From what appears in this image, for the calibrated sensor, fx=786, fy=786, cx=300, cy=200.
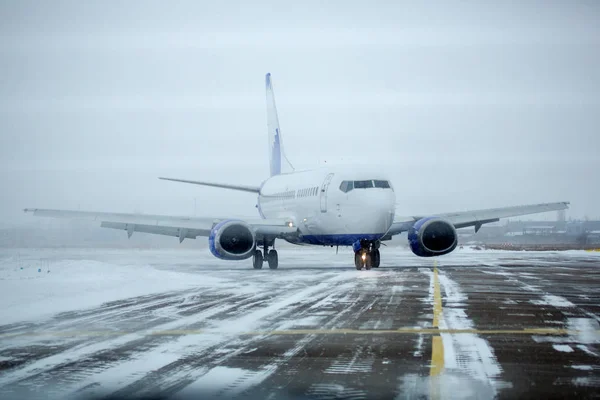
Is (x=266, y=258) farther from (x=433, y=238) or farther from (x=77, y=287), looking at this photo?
(x=77, y=287)

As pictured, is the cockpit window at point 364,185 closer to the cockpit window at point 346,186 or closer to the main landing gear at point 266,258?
the cockpit window at point 346,186

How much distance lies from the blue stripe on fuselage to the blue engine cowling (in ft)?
6.83

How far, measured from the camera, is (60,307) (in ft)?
51.3

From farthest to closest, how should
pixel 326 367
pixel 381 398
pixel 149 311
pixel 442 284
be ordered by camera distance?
pixel 442 284 → pixel 149 311 → pixel 326 367 → pixel 381 398

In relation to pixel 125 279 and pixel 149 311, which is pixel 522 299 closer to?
pixel 149 311

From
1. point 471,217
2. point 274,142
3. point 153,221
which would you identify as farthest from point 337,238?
point 274,142

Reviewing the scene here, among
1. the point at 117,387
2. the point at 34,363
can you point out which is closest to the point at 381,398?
the point at 117,387

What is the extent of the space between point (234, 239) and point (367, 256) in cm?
541

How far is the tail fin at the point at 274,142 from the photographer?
1754 inches

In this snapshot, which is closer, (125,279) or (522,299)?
(522,299)

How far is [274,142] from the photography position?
150ft

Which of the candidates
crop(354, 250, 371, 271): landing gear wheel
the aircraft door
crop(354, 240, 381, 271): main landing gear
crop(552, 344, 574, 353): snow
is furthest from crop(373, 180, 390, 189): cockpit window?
crop(552, 344, 574, 353): snow

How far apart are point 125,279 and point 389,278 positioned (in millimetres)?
8234

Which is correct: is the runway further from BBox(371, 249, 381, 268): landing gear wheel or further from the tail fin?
the tail fin
